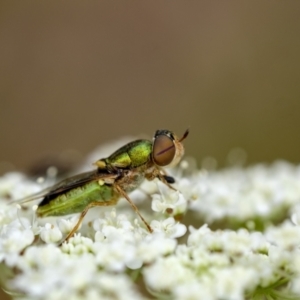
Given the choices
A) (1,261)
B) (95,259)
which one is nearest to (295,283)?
(95,259)

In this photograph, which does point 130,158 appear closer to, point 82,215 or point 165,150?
point 165,150

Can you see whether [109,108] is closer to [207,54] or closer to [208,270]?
[207,54]

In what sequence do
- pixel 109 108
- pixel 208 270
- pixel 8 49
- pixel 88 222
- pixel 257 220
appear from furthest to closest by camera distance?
pixel 109 108 → pixel 8 49 → pixel 257 220 → pixel 88 222 → pixel 208 270

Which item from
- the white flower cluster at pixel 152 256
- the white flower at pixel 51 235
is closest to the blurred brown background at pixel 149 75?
the white flower cluster at pixel 152 256

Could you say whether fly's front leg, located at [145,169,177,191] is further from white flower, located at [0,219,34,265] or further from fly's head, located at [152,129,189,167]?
white flower, located at [0,219,34,265]

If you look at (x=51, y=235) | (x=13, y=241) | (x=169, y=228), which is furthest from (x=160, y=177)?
(x=13, y=241)

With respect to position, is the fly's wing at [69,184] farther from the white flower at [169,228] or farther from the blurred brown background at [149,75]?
the blurred brown background at [149,75]
